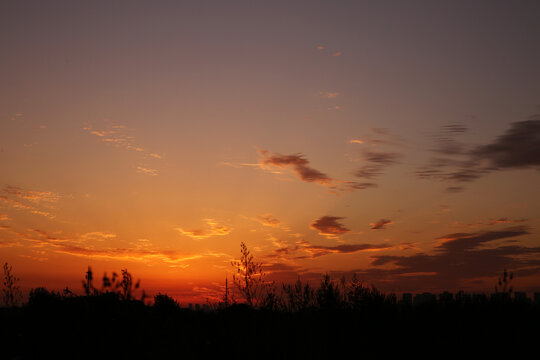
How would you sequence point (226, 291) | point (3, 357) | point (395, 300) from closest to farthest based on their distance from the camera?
1. point (3, 357)
2. point (395, 300)
3. point (226, 291)

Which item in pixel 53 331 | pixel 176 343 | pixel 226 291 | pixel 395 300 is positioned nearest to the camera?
pixel 176 343

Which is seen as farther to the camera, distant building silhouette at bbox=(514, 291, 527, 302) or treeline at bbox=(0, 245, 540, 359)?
distant building silhouette at bbox=(514, 291, 527, 302)

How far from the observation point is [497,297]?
13.1 meters

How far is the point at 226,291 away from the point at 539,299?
10612mm

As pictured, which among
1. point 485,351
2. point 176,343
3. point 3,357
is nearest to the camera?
point 485,351

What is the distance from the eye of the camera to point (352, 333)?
10875 millimetres

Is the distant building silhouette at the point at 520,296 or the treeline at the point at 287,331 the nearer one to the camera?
the treeline at the point at 287,331

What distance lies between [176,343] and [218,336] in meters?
1.33

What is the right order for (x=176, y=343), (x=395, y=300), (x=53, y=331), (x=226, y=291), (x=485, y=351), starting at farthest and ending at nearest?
1. (x=226, y=291)
2. (x=395, y=300)
3. (x=53, y=331)
4. (x=176, y=343)
5. (x=485, y=351)

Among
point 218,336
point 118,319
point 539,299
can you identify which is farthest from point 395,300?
point 118,319

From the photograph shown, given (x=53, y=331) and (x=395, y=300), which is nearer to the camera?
(x=53, y=331)

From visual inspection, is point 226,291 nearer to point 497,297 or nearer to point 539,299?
point 497,297

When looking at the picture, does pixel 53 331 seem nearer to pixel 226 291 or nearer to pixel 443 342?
pixel 226 291

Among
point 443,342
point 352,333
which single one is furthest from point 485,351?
point 352,333
